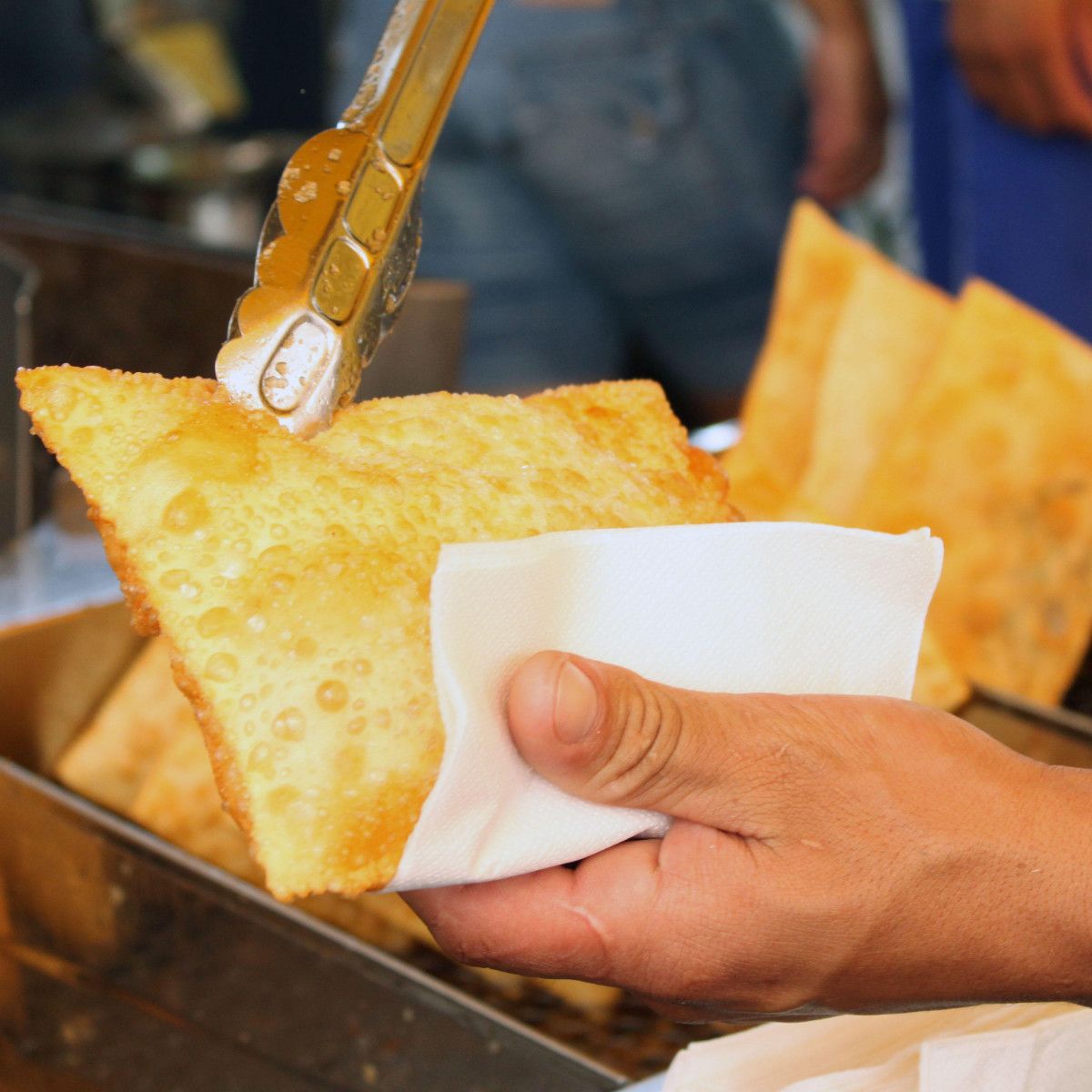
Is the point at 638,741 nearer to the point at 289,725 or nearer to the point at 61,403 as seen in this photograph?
the point at 289,725

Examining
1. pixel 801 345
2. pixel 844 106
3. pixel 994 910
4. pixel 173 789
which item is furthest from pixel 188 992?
pixel 844 106

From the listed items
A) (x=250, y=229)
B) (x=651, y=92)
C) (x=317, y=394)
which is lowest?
(x=250, y=229)

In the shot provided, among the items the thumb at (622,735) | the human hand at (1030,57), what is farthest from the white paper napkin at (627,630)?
the human hand at (1030,57)

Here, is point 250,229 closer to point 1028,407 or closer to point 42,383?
point 1028,407

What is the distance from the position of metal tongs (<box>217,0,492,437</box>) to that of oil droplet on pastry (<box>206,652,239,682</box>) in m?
0.11

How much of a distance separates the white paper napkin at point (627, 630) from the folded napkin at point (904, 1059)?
0.58 feet

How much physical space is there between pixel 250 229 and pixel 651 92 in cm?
110

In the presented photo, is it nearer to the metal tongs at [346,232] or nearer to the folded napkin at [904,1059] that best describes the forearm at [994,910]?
the folded napkin at [904,1059]

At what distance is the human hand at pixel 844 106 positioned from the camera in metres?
2.05

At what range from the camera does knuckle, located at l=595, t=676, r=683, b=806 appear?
1.62ft

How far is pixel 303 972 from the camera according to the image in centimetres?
77

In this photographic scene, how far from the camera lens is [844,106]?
2.10 metres

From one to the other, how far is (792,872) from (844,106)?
1.81 m

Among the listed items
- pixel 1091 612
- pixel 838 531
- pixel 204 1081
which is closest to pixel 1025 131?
pixel 1091 612
